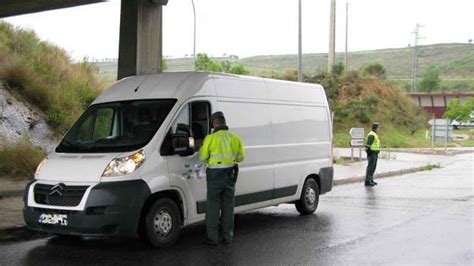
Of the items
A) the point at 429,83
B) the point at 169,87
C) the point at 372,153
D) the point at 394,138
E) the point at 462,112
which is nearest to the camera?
the point at 169,87

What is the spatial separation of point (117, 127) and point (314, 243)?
3.32 metres

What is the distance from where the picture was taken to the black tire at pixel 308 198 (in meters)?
11.0

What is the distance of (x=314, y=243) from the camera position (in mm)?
8398

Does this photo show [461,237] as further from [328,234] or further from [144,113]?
[144,113]

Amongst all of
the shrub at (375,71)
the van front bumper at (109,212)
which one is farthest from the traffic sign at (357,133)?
the shrub at (375,71)

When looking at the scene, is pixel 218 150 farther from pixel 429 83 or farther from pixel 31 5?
pixel 429 83

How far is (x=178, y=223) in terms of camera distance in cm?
809

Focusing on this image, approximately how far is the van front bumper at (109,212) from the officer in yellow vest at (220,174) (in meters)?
1.07

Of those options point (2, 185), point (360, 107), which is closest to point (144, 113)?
point (2, 185)

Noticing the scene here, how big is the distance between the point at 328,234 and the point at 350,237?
0.40 metres

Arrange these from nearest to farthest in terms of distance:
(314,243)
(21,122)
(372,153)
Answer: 1. (314,243)
2. (372,153)
3. (21,122)

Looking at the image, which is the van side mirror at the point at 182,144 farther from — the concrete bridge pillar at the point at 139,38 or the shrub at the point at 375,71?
the shrub at the point at 375,71

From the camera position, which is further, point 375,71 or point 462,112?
point 462,112

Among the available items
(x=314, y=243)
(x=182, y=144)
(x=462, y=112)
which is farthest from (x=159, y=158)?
(x=462, y=112)
